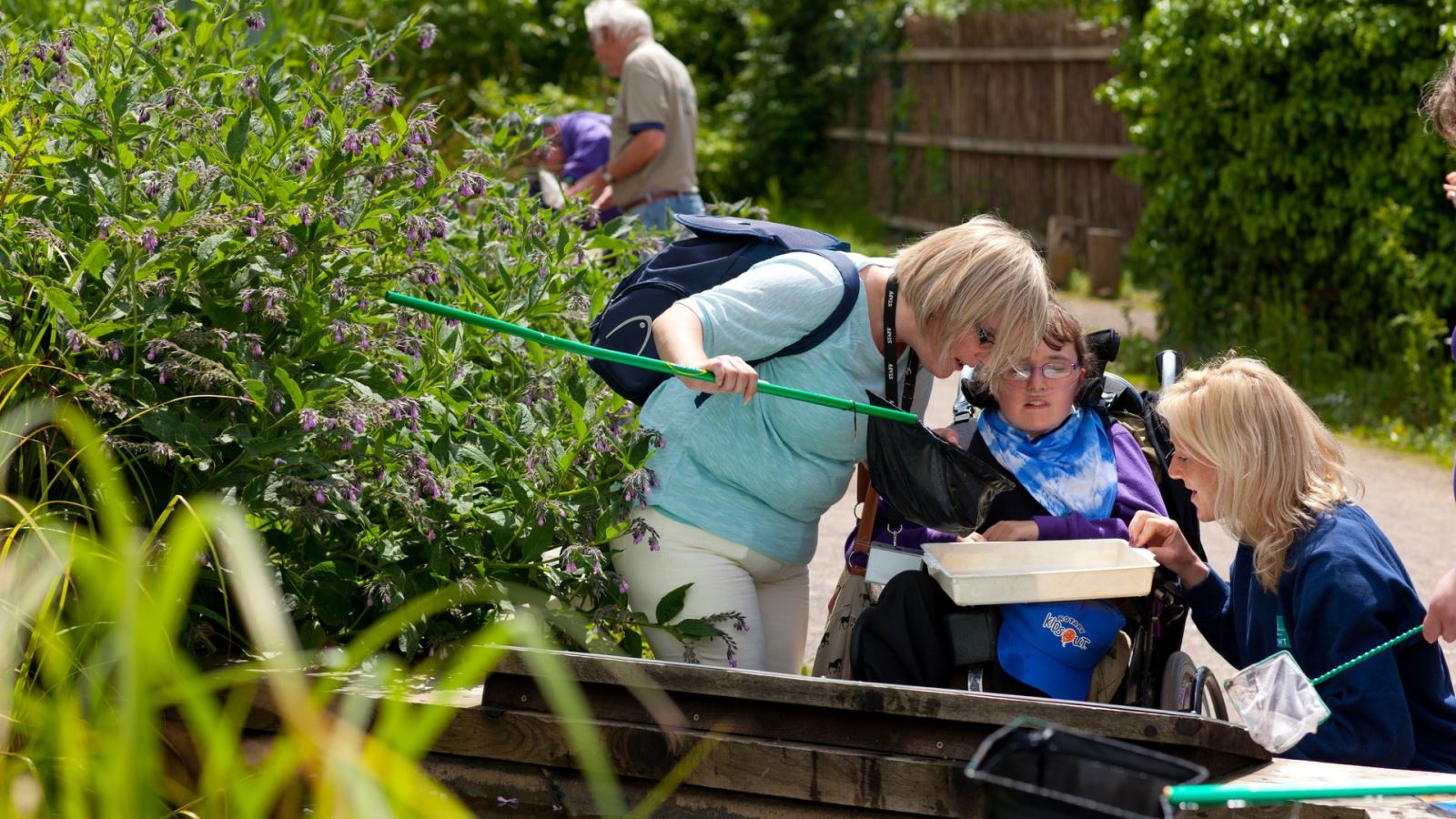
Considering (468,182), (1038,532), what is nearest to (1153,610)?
(1038,532)

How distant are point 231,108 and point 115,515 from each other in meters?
1.66

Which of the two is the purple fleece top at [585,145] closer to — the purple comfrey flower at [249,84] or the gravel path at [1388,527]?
the gravel path at [1388,527]

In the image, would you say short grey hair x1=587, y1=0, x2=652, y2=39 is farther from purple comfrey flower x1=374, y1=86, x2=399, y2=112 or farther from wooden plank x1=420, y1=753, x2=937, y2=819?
wooden plank x1=420, y1=753, x2=937, y2=819

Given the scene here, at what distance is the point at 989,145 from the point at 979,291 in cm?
1194

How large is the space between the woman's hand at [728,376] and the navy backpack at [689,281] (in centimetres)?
28

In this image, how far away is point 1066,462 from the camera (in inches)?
141

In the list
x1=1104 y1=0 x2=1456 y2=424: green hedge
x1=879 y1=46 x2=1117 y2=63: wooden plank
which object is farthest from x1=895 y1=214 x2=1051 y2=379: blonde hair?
x1=879 y1=46 x2=1117 y2=63: wooden plank

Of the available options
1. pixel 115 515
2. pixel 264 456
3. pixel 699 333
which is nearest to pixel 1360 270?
pixel 699 333

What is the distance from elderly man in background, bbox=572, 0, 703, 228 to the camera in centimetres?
729

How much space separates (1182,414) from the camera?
128 inches

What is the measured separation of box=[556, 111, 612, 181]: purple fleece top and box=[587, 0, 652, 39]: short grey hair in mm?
461

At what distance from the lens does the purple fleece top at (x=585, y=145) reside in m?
7.89

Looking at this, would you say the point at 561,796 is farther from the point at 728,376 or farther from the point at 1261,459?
the point at 1261,459

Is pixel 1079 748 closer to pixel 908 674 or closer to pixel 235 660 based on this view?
pixel 908 674
